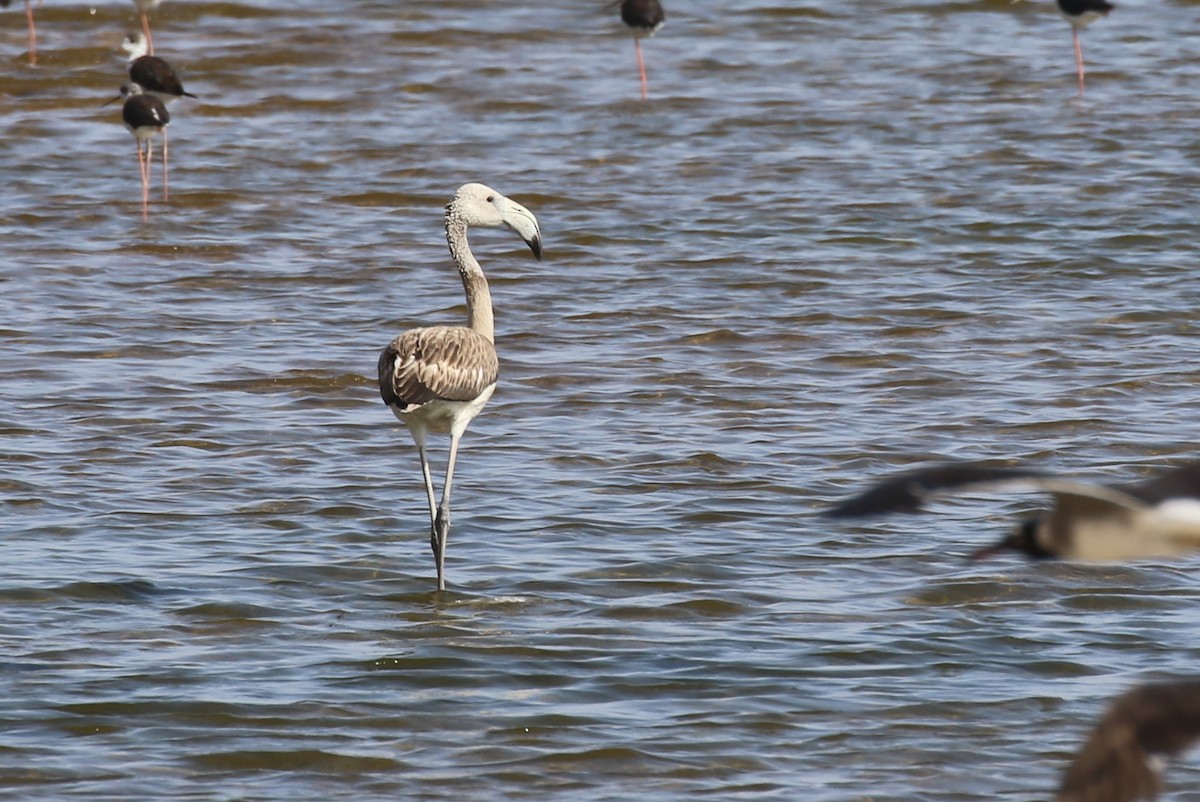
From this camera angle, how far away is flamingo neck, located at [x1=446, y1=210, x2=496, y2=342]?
846 centimetres

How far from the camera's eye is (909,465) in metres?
9.12

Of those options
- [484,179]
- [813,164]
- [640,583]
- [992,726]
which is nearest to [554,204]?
[484,179]

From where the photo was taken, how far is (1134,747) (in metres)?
4.31

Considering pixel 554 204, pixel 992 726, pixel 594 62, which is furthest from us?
pixel 594 62

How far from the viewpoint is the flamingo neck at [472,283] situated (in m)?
8.46

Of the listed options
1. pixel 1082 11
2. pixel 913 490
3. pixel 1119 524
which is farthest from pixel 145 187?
pixel 913 490

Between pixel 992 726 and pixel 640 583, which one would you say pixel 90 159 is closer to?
pixel 640 583

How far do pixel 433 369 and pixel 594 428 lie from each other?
2258 mm

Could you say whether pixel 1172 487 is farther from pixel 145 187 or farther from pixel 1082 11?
pixel 1082 11

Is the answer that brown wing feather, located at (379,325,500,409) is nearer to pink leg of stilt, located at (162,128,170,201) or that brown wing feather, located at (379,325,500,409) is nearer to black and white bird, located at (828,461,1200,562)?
black and white bird, located at (828,461,1200,562)

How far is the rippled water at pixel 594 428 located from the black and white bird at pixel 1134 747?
5.33ft

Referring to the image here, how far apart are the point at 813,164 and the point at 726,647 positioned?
983 cm

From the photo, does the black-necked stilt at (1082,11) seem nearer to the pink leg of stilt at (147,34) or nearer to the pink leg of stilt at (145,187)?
the pink leg of stilt at (147,34)

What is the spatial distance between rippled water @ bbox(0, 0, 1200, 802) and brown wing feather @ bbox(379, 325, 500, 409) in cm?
70
